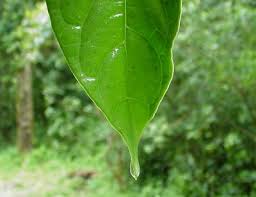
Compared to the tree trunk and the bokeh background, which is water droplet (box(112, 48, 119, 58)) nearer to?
the bokeh background

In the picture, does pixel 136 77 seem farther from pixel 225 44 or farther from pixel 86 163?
pixel 86 163

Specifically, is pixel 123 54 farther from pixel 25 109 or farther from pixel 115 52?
pixel 25 109

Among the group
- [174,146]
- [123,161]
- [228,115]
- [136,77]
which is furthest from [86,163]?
[136,77]

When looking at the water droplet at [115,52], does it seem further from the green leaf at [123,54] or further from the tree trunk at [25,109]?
the tree trunk at [25,109]

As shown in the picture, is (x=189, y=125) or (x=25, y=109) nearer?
(x=189, y=125)

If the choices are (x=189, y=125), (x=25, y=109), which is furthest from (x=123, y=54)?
(x=25, y=109)

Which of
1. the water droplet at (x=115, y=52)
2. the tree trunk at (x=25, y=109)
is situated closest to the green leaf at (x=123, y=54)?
the water droplet at (x=115, y=52)

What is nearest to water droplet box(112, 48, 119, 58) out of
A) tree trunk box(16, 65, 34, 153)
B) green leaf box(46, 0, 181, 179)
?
green leaf box(46, 0, 181, 179)
